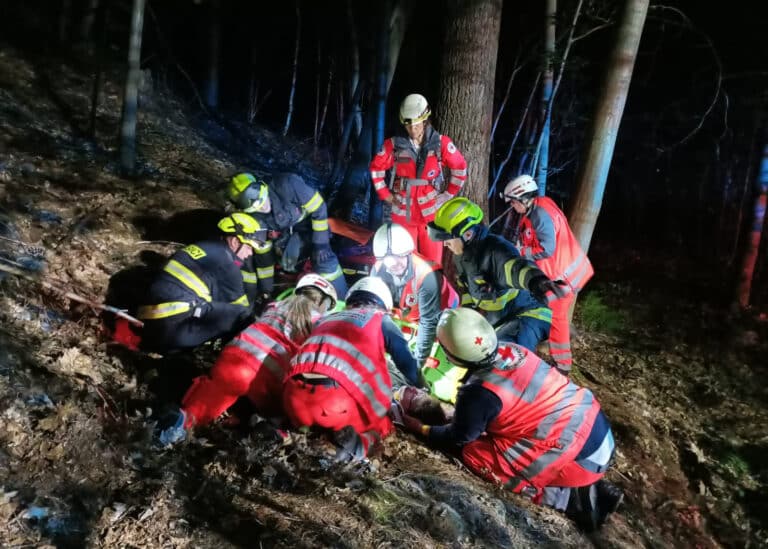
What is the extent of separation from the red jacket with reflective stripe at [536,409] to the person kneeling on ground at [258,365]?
4.16ft

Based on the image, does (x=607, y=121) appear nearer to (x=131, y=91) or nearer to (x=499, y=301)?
(x=499, y=301)

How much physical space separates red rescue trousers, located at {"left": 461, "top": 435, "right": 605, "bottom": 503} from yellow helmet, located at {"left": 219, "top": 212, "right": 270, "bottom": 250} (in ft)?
8.27

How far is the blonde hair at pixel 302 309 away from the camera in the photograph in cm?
364

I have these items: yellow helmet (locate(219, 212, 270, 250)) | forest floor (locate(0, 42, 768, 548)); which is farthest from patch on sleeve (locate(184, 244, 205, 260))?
forest floor (locate(0, 42, 768, 548))

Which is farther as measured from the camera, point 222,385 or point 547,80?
point 547,80

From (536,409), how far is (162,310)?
293cm

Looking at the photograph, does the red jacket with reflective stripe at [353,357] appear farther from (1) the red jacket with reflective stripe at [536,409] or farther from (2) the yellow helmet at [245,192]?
(2) the yellow helmet at [245,192]

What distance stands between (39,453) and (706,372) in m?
8.23

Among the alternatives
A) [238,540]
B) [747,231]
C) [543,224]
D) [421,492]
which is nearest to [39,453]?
[238,540]

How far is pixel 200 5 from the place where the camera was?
55.5 ft

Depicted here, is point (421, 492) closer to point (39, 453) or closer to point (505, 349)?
point (505, 349)

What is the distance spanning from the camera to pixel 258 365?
134 inches

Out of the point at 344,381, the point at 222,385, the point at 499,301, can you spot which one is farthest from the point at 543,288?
the point at 222,385

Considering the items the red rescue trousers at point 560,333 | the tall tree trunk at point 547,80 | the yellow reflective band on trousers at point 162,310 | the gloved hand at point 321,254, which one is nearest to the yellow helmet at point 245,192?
the gloved hand at point 321,254
